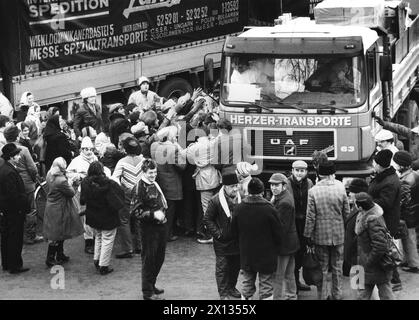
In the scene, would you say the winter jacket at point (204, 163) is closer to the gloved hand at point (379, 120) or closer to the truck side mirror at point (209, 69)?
the truck side mirror at point (209, 69)

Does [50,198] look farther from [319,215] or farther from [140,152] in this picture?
[319,215]

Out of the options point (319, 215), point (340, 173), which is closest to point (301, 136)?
point (340, 173)

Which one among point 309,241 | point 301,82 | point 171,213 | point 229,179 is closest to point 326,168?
point 309,241

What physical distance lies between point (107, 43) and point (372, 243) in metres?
11.7

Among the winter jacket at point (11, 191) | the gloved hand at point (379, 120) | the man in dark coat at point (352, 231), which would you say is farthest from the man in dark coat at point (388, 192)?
the winter jacket at point (11, 191)

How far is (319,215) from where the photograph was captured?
1269cm

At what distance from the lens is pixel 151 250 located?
42.3 feet

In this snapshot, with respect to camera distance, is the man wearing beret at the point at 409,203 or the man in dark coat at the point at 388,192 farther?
the man wearing beret at the point at 409,203

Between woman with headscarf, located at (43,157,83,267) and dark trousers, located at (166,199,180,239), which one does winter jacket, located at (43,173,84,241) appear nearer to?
woman with headscarf, located at (43,157,83,267)

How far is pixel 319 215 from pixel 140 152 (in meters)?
3.43

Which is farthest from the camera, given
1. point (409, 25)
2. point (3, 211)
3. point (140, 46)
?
point (140, 46)

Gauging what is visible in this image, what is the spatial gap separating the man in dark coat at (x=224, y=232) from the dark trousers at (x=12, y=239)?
116 inches

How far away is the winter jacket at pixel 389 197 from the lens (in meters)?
13.5

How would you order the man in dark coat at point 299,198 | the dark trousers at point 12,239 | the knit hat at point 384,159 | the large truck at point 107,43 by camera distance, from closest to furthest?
the man in dark coat at point 299,198, the knit hat at point 384,159, the dark trousers at point 12,239, the large truck at point 107,43
